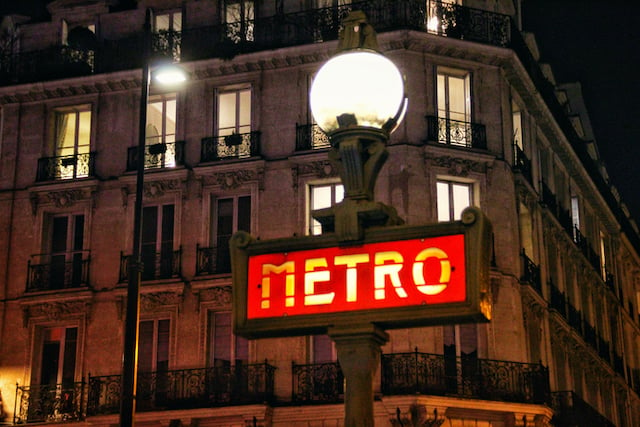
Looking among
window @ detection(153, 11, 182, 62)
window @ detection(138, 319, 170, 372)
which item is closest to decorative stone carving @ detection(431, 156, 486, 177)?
window @ detection(153, 11, 182, 62)

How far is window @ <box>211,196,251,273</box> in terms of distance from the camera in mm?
32000

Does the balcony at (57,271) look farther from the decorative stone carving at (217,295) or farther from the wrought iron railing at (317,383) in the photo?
the wrought iron railing at (317,383)

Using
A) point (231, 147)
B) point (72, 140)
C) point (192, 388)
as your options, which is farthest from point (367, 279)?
point (72, 140)

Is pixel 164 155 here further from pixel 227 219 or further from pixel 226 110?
pixel 227 219

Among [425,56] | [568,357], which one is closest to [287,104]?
[425,56]

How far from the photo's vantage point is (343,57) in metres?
6.49

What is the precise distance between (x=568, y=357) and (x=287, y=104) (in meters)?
11.6

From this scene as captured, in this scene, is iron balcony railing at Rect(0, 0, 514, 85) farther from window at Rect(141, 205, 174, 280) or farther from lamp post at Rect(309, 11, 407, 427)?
lamp post at Rect(309, 11, 407, 427)

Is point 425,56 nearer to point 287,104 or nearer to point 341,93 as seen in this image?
point 287,104

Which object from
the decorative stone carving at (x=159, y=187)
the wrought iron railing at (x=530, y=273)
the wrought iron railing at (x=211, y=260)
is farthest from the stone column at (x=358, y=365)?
the decorative stone carving at (x=159, y=187)

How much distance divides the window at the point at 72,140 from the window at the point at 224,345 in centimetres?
591

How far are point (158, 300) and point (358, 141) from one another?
25971mm

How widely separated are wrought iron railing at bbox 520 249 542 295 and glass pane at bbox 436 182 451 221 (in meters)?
2.58

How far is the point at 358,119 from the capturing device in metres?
6.42
